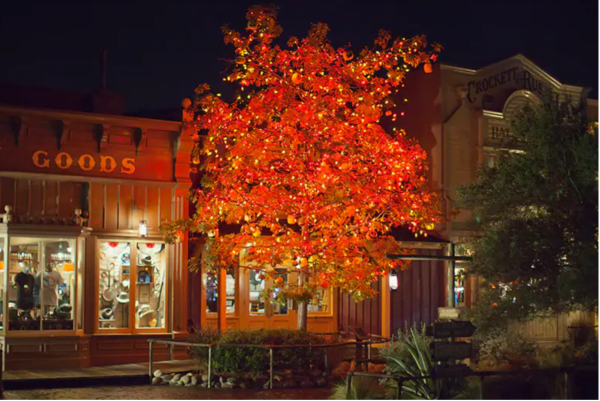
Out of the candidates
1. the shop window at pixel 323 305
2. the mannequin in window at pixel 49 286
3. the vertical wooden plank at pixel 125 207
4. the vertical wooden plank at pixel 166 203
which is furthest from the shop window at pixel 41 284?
the shop window at pixel 323 305

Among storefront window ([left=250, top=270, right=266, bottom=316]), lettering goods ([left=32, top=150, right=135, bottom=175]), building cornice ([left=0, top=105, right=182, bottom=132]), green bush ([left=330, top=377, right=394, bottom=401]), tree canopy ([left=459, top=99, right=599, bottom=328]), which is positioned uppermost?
building cornice ([left=0, top=105, right=182, bottom=132])

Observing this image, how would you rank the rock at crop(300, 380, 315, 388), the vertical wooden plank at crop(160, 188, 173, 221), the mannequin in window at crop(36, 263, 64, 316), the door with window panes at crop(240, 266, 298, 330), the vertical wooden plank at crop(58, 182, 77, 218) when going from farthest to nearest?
the door with window panes at crop(240, 266, 298, 330), the vertical wooden plank at crop(160, 188, 173, 221), the vertical wooden plank at crop(58, 182, 77, 218), the mannequin in window at crop(36, 263, 64, 316), the rock at crop(300, 380, 315, 388)

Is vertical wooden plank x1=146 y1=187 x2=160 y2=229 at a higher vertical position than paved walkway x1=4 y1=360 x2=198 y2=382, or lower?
higher

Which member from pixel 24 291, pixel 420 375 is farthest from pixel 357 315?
pixel 420 375

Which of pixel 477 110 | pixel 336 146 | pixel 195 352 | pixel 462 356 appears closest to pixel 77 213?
pixel 195 352

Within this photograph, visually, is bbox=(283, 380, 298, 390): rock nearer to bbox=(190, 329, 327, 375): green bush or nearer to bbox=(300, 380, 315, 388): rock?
bbox=(300, 380, 315, 388): rock

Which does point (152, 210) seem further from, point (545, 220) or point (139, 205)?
point (545, 220)

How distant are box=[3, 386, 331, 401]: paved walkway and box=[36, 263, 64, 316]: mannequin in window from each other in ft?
10.6

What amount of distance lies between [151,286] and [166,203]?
6.66 ft

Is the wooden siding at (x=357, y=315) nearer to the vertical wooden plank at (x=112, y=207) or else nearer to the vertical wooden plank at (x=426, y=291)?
the vertical wooden plank at (x=426, y=291)

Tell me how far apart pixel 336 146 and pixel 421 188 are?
2.46 meters

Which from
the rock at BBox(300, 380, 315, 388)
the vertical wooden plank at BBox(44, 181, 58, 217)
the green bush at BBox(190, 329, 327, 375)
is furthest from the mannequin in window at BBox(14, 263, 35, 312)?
the rock at BBox(300, 380, 315, 388)

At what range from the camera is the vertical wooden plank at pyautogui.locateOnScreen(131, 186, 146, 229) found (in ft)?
66.5

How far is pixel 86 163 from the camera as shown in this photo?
19.7 metres
